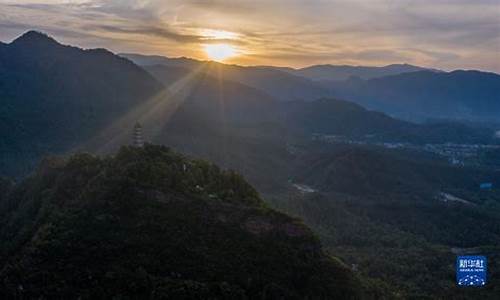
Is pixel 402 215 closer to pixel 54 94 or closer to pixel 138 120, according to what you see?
pixel 138 120

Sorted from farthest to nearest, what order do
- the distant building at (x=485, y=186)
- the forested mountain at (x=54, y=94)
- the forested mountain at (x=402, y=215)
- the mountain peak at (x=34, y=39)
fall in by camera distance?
the mountain peak at (x=34, y=39), the distant building at (x=485, y=186), the forested mountain at (x=54, y=94), the forested mountain at (x=402, y=215)

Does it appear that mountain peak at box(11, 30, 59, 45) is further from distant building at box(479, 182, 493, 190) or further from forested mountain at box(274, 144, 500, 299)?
distant building at box(479, 182, 493, 190)

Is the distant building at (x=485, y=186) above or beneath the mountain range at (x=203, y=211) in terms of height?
beneath

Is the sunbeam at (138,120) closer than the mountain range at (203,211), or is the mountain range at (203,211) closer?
the mountain range at (203,211)

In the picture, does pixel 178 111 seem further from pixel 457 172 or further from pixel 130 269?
pixel 130 269

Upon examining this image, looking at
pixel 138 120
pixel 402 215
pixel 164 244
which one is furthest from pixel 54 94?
pixel 164 244

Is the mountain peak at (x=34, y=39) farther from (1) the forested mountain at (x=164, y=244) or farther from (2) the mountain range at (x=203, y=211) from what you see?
(1) the forested mountain at (x=164, y=244)

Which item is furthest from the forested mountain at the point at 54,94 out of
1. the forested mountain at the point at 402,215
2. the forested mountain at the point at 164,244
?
the forested mountain at the point at 164,244
